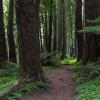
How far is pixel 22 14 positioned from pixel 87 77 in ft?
11.9

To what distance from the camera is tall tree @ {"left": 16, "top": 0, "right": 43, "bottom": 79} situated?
1100 centimetres

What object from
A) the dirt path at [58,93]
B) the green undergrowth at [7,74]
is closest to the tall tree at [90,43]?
the green undergrowth at [7,74]

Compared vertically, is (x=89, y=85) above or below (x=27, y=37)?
below

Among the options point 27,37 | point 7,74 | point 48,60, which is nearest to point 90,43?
point 48,60

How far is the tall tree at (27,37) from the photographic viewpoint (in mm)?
11000

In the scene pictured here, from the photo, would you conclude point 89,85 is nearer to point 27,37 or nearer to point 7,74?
point 27,37

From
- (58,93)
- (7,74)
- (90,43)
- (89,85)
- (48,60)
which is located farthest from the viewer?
(48,60)

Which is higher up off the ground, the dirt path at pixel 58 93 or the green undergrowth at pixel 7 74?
the green undergrowth at pixel 7 74

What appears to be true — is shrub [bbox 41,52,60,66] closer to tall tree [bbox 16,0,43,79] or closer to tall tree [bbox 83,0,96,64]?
tall tree [bbox 83,0,96,64]

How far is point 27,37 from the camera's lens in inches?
433

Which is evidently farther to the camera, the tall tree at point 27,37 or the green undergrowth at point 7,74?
the green undergrowth at point 7,74

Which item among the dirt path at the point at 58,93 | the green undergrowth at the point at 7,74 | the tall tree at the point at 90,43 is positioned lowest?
the dirt path at the point at 58,93

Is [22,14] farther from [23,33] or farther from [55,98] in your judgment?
[55,98]

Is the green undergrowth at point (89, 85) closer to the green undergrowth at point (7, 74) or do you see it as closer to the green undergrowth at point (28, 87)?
the green undergrowth at point (28, 87)
